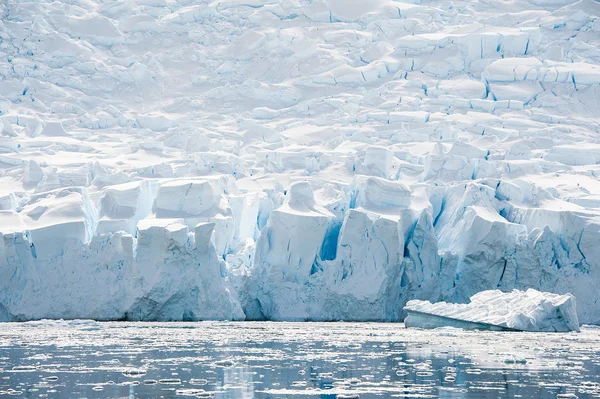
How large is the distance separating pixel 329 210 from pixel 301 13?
22128mm

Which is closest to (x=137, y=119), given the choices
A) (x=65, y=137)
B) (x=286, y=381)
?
(x=65, y=137)

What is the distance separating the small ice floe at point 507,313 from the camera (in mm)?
22672

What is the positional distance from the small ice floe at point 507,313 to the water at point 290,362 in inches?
14.0

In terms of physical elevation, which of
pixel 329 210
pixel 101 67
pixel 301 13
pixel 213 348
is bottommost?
pixel 213 348

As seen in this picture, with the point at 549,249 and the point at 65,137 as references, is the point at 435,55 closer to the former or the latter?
the point at 65,137

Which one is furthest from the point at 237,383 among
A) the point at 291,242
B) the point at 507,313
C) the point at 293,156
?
the point at 293,156

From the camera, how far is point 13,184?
31.4 meters

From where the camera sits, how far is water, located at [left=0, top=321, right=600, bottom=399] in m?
13.1

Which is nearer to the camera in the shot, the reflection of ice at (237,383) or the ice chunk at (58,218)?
the reflection of ice at (237,383)

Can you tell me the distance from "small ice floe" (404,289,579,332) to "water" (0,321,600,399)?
36 centimetres

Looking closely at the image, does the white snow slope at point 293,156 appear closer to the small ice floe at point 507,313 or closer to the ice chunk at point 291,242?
the ice chunk at point 291,242

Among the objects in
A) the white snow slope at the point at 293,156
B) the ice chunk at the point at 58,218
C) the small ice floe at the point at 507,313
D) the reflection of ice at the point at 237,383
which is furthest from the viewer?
the ice chunk at the point at 58,218

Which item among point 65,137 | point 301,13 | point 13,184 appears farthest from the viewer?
point 301,13

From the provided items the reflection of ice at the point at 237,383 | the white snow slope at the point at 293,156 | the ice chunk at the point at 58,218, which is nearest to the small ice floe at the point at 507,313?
the white snow slope at the point at 293,156
